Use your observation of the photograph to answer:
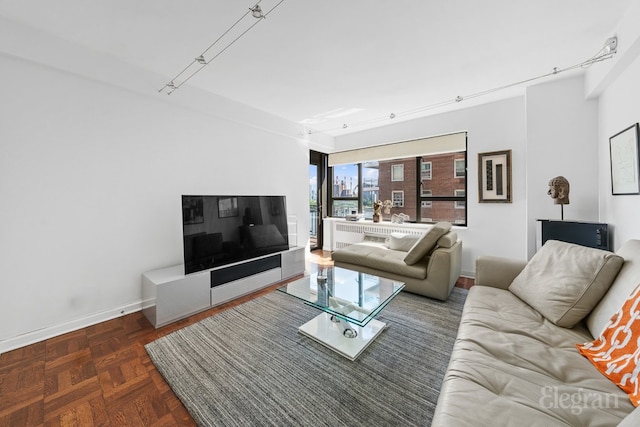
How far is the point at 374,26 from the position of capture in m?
1.93

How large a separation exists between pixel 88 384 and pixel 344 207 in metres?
4.43

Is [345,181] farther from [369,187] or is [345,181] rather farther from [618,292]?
[618,292]

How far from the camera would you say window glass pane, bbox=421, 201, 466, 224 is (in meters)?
3.85

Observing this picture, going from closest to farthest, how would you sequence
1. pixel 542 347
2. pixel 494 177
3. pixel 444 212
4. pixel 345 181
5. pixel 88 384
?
pixel 542 347, pixel 88 384, pixel 494 177, pixel 444 212, pixel 345 181

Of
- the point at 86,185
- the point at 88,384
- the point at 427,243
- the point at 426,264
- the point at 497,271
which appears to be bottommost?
the point at 88,384

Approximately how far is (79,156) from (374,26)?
284cm

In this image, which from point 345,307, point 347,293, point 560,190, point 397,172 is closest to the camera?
point 345,307

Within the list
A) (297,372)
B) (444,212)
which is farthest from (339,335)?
(444,212)

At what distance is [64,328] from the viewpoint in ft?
7.12

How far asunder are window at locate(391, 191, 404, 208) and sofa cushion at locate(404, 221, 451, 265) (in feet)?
5.53

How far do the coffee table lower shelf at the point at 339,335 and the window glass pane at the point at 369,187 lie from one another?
3.03m

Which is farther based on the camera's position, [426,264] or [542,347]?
[426,264]

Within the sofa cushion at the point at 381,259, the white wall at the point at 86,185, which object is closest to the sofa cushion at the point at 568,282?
the sofa cushion at the point at 381,259

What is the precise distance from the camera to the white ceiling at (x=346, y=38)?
1743 millimetres
